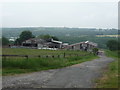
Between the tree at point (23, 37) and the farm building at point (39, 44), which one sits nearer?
the farm building at point (39, 44)

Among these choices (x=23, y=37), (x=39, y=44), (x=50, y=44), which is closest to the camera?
(x=39, y=44)

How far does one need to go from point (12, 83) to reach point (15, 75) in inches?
85.3

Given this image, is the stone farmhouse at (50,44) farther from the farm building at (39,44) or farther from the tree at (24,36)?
the tree at (24,36)

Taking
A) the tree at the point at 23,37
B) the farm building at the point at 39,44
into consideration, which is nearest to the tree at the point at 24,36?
the tree at the point at 23,37

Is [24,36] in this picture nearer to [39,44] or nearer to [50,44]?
[39,44]

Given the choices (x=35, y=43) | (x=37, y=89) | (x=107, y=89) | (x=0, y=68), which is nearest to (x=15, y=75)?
(x=0, y=68)

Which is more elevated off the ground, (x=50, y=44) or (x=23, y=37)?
(x=23, y=37)

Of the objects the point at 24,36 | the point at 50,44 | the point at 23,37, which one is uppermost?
the point at 24,36

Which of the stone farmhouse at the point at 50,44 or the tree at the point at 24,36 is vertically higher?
the tree at the point at 24,36

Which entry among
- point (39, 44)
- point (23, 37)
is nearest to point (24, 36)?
point (23, 37)

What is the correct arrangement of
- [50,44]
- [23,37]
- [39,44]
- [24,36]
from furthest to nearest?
[23,37] → [24,36] → [50,44] → [39,44]

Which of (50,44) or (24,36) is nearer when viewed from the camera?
(50,44)

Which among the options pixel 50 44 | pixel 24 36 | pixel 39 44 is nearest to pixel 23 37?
pixel 24 36

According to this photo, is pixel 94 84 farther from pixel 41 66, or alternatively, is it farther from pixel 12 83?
pixel 41 66
